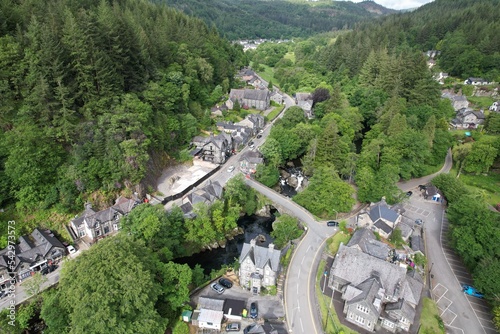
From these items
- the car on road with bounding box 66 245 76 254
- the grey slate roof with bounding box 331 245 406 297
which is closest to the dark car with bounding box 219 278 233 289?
the grey slate roof with bounding box 331 245 406 297

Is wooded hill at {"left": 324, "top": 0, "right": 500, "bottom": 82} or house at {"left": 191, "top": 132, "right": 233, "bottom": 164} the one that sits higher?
wooded hill at {"left": 324, "top": 0, "right": 500, "bottom": 82}

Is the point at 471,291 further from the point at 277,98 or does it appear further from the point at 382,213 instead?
the point at 277,98

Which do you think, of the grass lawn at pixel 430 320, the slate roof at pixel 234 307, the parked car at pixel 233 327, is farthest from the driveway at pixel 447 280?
the parked car at pixel 233 327

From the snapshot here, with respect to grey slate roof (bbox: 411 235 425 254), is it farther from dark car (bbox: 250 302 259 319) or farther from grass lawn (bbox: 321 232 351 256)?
dark car (bbox: 250 302 259 319)

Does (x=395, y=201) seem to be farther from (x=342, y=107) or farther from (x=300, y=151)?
(x=342, y=107)

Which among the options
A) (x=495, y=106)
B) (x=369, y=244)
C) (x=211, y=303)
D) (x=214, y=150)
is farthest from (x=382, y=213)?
(x=495, y=106)

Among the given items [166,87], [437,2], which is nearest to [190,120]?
[166,87]
